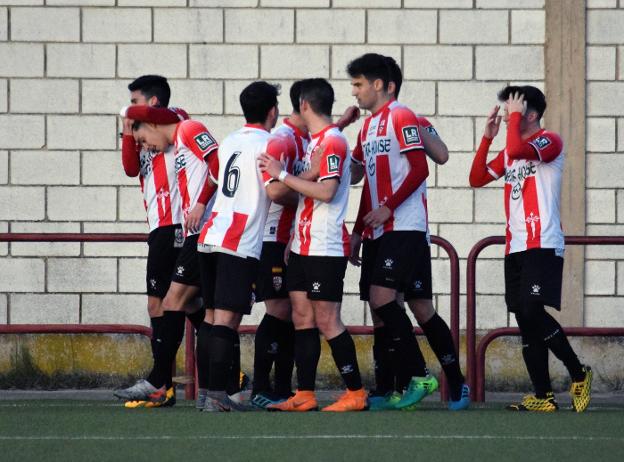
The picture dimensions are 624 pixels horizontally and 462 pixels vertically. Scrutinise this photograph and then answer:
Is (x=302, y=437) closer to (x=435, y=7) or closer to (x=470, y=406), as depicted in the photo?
(x=470, y=406)

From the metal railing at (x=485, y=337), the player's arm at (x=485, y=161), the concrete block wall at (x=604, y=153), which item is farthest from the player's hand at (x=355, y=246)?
the concrete block wall at (x=604, y=153)

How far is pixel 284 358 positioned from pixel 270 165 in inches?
46.9

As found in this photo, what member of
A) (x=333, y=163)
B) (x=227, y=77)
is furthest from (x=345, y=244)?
(x=227, y=77)

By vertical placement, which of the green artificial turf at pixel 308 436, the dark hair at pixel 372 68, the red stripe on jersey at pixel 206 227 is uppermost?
the dark hair at pixel 372 68

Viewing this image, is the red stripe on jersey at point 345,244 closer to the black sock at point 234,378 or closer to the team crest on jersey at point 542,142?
the black sock at point 234,378

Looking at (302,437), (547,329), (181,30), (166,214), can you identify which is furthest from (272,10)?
(302,437)

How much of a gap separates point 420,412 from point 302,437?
139cm

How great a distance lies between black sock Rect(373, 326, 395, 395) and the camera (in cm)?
765

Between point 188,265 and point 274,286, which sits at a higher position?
point 188,265

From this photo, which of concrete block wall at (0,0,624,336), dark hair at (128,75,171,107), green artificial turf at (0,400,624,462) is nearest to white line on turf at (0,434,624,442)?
green artificial turf at (0,400,624,462)

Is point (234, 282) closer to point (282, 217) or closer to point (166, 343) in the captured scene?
point (282, 217)

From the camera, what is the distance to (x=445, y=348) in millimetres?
7637

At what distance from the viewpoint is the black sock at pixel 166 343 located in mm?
7637

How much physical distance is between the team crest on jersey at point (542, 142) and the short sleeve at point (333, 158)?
1.04 meters
